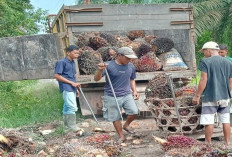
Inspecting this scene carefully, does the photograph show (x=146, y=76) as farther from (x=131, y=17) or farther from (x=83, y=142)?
(x=83, y=142)

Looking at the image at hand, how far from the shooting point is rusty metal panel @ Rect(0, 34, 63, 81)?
334 inches

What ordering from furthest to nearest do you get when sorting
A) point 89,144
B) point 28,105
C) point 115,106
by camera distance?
point 28,105 → point 115,106 → point 89,144

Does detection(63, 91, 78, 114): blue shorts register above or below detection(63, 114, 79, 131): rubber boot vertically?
above

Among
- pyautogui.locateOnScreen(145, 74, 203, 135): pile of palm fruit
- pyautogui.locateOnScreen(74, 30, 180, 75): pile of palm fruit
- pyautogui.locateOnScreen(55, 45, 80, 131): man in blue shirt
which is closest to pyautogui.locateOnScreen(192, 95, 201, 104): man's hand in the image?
pyautogui.locateOnScreen(145, 74, 203, 135): pile of palm fruit

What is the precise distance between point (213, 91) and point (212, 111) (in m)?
0.31

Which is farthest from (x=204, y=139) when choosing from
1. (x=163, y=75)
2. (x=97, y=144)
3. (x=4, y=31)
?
(x=4, y=31)

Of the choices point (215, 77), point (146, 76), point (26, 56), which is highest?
point (26, 56)

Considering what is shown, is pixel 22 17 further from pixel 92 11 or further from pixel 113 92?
pixel 113 92

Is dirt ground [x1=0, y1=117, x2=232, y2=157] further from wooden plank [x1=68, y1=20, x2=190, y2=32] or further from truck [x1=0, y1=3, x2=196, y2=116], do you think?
wooden plank [x1=68, y1=20, x2=190, y2=32]

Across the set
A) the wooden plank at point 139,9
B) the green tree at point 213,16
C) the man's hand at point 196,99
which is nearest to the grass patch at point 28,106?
the wooden plank at point 139,9

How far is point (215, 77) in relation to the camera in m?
5.65

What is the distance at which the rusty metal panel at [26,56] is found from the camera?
8.49 metres

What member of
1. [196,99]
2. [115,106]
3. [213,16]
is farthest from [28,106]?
[213,16]

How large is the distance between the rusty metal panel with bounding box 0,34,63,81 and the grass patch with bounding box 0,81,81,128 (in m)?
0.92
